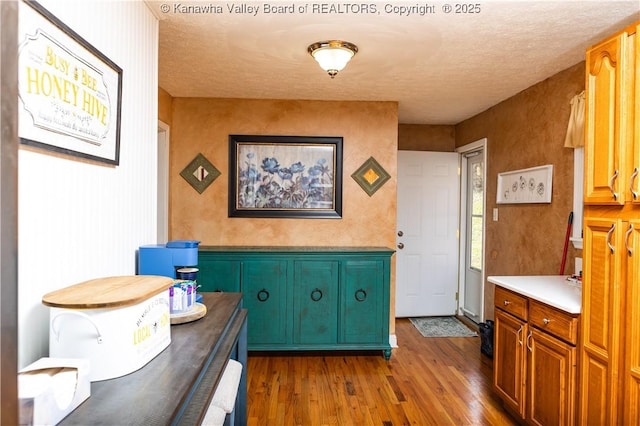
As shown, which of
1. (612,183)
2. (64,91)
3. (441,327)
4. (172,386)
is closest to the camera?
(172,386)

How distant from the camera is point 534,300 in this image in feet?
7.53

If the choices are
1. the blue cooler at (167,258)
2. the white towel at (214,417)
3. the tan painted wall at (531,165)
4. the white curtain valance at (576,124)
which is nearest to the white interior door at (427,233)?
the tan painted wall at (531,165)

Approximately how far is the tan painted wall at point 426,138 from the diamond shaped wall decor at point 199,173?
93.7 inches

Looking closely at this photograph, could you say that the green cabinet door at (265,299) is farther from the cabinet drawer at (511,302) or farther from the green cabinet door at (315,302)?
the cabinet drawer at (511,302)

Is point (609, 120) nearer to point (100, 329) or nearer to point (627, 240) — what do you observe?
point (627, 240)

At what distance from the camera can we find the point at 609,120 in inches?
74.3

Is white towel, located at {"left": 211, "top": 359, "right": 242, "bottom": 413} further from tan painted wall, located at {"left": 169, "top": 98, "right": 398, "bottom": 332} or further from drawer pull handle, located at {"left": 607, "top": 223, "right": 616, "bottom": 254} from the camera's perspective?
tan painted wall, located at {"left": 169, "top": 98, "right": 398, "bottom": 332}

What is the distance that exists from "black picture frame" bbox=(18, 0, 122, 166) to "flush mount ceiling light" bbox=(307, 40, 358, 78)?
126 cm

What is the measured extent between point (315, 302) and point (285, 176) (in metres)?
1.24

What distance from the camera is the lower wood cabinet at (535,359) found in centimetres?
207

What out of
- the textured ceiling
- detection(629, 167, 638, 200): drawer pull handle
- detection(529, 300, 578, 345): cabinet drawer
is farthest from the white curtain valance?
detection(529, 300, 578, 345): cabinet drawer

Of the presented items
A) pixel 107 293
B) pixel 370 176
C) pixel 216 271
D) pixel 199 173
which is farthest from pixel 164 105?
pixel 107 293

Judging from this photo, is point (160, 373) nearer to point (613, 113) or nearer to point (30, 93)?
point (30, 93)

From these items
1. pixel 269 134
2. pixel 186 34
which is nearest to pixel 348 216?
pixel 269 134
